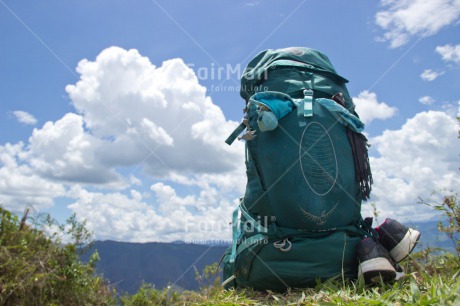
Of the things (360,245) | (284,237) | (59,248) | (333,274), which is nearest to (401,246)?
(360,245)

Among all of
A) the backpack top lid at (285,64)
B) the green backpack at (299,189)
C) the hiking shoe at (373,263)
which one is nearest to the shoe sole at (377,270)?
the hiking shoe at (373,263)

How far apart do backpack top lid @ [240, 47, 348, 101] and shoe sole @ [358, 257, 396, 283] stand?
1.47 m

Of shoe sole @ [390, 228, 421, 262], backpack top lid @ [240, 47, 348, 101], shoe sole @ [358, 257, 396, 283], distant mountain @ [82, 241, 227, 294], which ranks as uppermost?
backpack top lid @ [240, 47, 348, 101]

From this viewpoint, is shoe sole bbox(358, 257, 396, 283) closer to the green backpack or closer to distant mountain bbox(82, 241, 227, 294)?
the green backpack

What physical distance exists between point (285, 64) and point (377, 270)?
1611 mm

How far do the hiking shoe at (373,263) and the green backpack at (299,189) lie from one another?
127 millimetres

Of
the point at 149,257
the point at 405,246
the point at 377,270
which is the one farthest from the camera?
the point at 149,257

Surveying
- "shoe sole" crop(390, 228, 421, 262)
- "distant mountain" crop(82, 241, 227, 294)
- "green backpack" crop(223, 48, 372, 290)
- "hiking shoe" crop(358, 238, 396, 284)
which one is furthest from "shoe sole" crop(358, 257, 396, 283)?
"distant mountain" crop(82, 241, 227, 294)

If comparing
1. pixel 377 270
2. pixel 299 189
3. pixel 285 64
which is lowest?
pixel 377 270

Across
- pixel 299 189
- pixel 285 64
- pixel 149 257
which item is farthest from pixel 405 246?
pixel 149 257

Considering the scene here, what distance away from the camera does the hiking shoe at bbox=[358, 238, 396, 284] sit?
2.25 metres

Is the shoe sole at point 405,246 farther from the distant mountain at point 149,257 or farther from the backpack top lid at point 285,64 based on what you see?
the distant mountain at point 149,257

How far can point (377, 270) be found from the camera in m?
2.25

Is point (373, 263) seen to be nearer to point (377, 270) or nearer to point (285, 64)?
point (377, 270)
